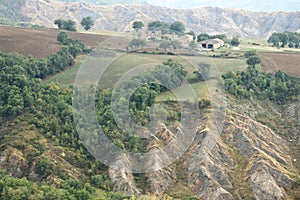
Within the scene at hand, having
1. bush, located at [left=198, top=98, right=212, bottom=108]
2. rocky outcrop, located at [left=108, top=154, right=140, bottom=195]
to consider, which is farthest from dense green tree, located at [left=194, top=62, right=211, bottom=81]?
rocky outcrop, located at [left=108, top=154, right=140, bottom=195]

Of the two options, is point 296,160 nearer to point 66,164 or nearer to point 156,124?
point 156,124

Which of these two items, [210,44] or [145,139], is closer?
[145,139]

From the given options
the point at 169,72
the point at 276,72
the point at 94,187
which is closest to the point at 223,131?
the point at 169,72

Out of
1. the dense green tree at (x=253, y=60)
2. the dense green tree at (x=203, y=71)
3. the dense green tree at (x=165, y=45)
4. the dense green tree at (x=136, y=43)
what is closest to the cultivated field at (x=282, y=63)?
the dense green tree at (x=253, y=60)

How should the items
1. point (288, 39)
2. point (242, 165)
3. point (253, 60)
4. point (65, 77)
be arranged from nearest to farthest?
point (242, 165) → point (65, 77) → point (253, 60) → point (288, 39)

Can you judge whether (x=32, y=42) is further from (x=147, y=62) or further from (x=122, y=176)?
(x=122, y=176)

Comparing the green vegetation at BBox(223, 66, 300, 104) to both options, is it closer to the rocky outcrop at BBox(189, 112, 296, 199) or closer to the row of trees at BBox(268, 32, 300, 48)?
the rocky outcrop at BBox(189, 112, 296, 199)

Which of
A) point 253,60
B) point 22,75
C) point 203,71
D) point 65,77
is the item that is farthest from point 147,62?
point 22,75
